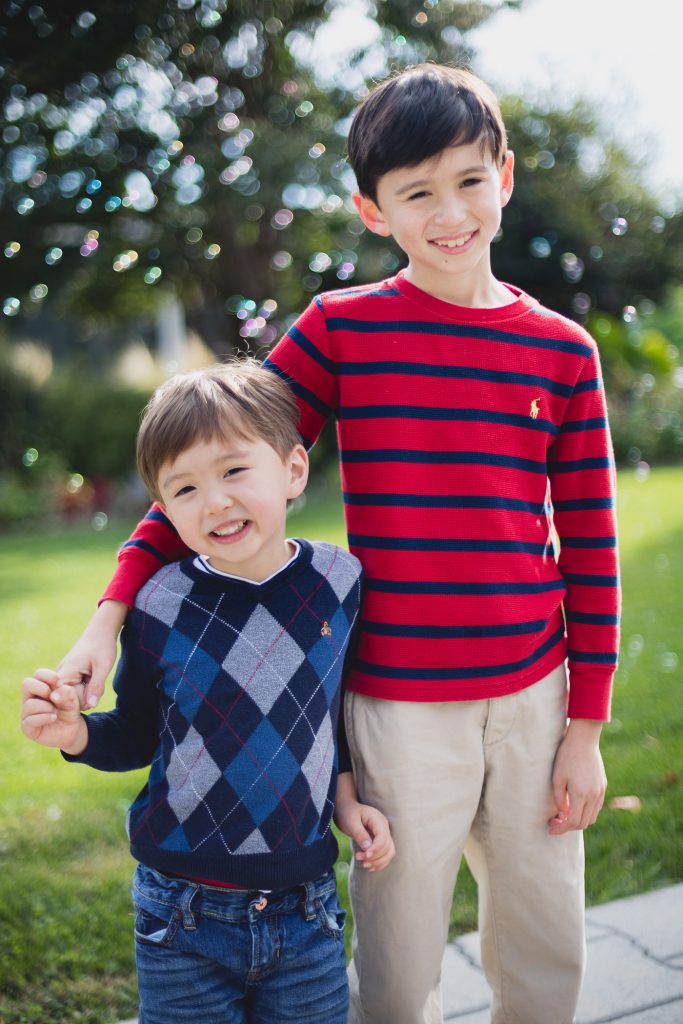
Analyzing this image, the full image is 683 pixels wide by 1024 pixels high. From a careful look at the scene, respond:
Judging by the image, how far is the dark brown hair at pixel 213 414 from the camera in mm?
1529

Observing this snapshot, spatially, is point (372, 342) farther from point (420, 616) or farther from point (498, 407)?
point (420, 616)

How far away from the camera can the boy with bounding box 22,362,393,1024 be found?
1460mm

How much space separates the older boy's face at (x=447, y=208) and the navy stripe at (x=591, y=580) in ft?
1.67

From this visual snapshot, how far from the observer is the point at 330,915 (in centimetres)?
154

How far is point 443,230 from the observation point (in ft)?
5.23

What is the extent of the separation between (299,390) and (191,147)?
475 cm

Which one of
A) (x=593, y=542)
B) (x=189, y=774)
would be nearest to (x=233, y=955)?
(x=189, y=774)

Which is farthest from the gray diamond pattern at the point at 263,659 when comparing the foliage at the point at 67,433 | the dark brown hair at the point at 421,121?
the foliage at the point at 67,433

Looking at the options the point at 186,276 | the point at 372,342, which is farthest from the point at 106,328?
the point at 372,342

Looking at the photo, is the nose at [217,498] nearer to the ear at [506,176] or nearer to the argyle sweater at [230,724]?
the argyle sweater at [230,724]

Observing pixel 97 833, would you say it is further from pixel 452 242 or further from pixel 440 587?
pixel 452 242

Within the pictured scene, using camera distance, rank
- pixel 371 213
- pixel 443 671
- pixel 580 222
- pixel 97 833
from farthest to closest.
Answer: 1. pixel 580 222
2. pixel 97 833
3. pixel 371 213
4. pixel 443 671

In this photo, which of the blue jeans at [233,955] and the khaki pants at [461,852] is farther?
the khaki pants at [461,852]

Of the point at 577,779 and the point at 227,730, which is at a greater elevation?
the point at 227,730
